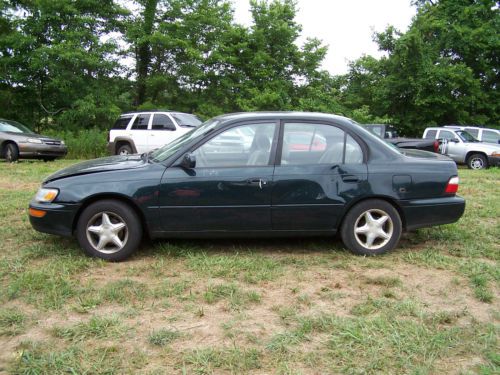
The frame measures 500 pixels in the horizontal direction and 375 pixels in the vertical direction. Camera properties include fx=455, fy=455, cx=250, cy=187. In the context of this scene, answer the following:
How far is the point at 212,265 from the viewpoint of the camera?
4262 mm

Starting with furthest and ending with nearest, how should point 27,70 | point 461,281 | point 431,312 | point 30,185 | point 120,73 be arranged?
point 120,73 < point 27,70 < point 30,185 < point 461,281 < point 431,312

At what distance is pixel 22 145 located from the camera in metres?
14.0

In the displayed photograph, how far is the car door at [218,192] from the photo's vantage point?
174 inches

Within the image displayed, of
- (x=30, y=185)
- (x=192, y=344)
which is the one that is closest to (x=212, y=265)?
(x=192, y=344)

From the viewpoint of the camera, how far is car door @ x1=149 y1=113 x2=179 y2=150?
14.1 m

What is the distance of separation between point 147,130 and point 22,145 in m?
3.83

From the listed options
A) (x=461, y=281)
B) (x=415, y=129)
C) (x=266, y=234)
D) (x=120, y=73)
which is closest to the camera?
(x=461, y=281)

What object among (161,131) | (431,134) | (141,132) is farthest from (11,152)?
(431,134)

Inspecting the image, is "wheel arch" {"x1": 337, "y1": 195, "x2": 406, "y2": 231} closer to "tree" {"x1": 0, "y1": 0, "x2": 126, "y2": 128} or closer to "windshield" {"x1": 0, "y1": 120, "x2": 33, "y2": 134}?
"windshield" {"x1": 0, "y1": 120, "x2": 33, "y2": 134}

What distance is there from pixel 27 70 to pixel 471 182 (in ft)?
62.5

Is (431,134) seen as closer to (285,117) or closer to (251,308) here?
(285,117)

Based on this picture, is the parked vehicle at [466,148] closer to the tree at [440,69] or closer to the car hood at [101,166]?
the tree at [440,69]

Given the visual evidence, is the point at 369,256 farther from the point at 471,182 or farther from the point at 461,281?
the point at 471,182

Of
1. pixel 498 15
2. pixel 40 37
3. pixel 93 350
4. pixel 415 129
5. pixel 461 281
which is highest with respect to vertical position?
pixel 498 15
